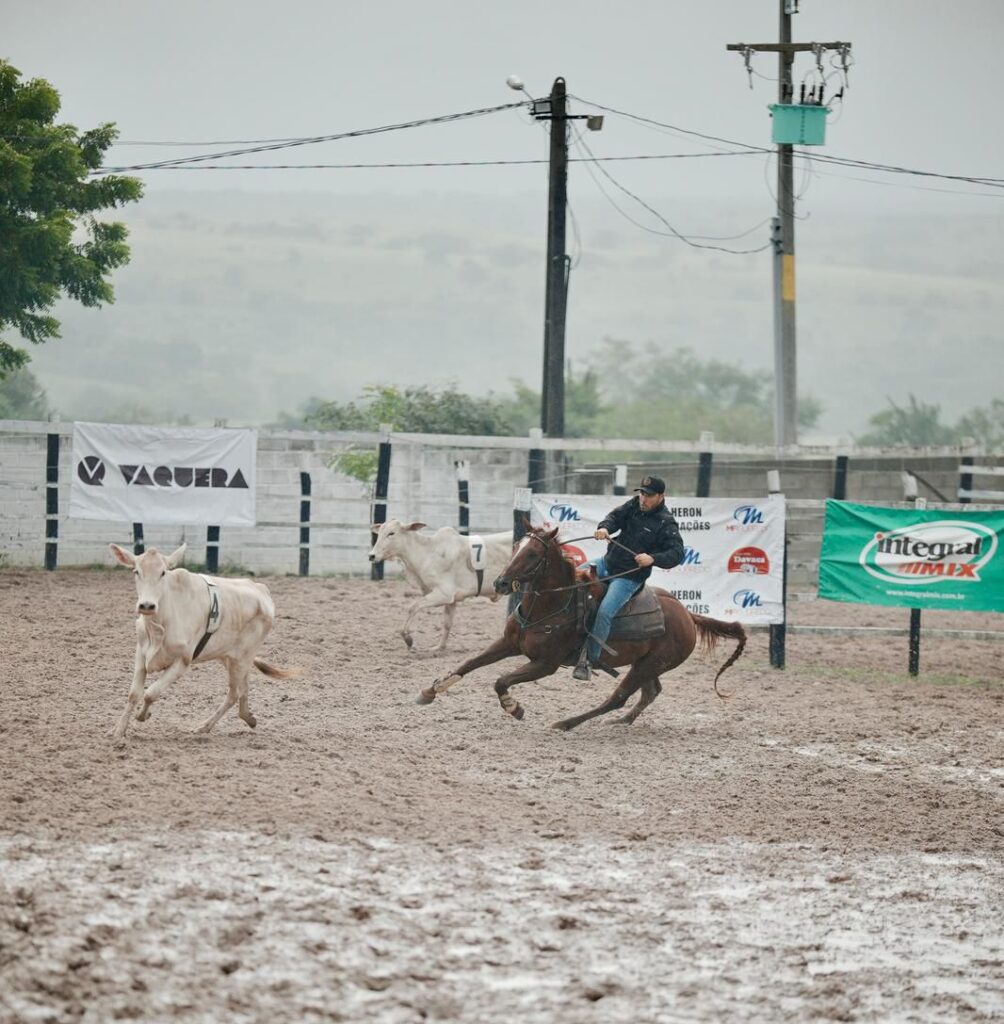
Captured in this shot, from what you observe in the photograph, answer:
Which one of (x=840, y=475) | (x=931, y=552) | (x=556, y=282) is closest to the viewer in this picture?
(x=931, y=552)

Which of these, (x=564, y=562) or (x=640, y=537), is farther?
(x=640, y=537)

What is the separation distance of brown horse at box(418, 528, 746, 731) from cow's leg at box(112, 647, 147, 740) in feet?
9.29

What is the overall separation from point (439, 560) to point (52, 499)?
22.0ft

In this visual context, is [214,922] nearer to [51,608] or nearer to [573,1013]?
[573,1013]

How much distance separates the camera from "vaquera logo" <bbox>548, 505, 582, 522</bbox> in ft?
48.8

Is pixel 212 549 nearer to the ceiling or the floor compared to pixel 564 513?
nearer to the floor

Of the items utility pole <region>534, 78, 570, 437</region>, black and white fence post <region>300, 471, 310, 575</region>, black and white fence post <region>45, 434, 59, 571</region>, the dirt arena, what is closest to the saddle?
the dirt arena

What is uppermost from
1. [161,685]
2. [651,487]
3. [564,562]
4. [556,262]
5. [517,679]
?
[556,262]

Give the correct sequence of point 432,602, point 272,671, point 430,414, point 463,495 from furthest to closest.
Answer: point 430,414
point 463,495
point 432,602
point 272,671

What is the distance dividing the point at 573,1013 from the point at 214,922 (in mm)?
1591

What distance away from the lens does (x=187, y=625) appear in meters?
9.75

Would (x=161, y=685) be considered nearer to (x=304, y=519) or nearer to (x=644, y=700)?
(x=644, y=700)

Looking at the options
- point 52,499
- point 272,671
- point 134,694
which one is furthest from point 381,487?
point 134,694

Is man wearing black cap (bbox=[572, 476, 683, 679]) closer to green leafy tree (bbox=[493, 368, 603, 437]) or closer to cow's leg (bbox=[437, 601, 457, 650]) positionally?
cow's leg (bbox=[437, 601, 457, 650])
